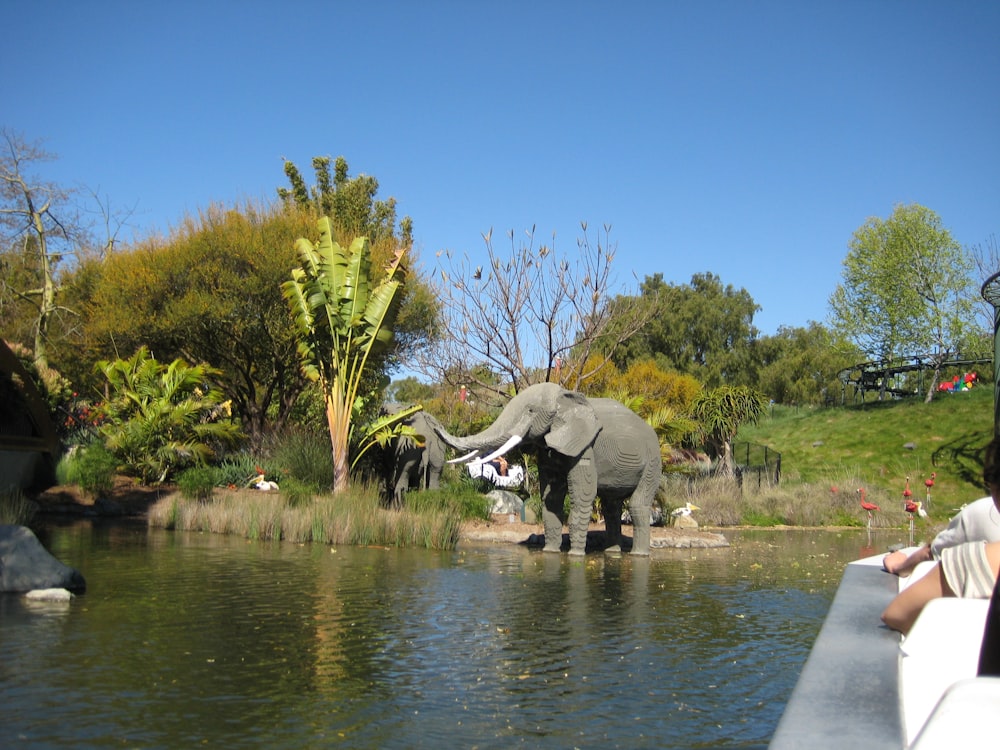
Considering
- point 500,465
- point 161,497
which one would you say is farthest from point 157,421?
point 500,465

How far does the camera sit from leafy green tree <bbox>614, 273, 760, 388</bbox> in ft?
187

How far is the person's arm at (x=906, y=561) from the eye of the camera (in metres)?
4.55

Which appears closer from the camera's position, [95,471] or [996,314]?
[996,314]

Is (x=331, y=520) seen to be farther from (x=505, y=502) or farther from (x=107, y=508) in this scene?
(x=107, y=508)

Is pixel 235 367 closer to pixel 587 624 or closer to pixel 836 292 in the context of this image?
pixel 587 624

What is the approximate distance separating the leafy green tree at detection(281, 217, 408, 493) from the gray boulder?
8565 millimetres

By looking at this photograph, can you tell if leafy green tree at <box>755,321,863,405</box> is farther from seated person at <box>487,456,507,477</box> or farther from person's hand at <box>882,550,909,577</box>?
person's hand at <box>882,550,909,577</box>

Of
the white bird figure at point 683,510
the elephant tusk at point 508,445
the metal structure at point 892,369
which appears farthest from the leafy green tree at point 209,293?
the metal structure at point 892,369

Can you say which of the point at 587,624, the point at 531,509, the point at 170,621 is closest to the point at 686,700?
the point at 587,624

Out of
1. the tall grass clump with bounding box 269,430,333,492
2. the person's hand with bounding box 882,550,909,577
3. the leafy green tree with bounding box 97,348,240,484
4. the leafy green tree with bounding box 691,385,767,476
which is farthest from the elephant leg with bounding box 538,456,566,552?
the leafy green tree with bounding box 691,385,767,476

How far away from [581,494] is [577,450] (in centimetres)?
68

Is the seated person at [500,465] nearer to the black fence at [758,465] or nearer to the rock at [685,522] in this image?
the rock at [685,522]

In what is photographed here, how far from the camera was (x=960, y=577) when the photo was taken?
313cm

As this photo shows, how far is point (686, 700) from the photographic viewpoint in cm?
599
